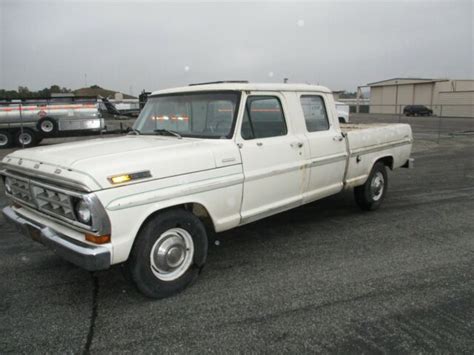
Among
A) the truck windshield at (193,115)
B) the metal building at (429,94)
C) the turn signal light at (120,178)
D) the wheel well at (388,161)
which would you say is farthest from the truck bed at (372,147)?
the metal building at (429,94)

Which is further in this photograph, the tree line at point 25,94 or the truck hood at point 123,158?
the tree line at point 25,94

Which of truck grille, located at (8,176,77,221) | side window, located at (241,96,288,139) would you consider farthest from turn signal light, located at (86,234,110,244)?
side window, located at (241,96,288,139)

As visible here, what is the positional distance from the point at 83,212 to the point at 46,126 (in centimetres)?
1500

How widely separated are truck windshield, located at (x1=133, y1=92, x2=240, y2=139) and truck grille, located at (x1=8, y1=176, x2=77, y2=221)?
145 cm

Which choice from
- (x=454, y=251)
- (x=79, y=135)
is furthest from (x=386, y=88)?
(x=454, y=251)

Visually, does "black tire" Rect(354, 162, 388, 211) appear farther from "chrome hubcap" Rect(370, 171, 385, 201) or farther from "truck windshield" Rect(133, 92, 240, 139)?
"truck windshield" Rect(133, 92, 240, 139)

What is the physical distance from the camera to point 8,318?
3.28m

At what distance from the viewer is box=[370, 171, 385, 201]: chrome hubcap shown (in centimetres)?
625

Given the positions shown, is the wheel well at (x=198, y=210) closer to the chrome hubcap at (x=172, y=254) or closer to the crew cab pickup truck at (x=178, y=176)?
the crew cab pickup truck at (x=178, y=176)

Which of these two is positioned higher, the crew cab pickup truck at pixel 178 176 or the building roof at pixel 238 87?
the building roof at pixel 238 87

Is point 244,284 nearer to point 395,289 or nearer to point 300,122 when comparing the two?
point 395,289

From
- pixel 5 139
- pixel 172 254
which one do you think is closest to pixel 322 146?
pixel 172 254

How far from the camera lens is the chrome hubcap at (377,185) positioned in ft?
20.5

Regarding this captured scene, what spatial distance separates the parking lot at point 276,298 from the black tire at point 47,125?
12.0m
